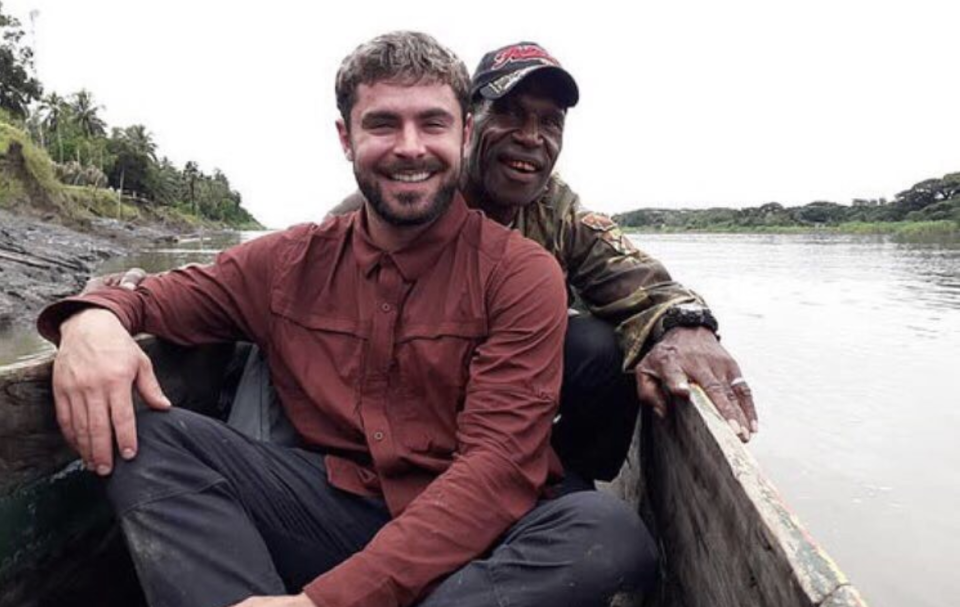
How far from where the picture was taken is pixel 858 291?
1554 cm

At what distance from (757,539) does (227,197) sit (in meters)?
84.9

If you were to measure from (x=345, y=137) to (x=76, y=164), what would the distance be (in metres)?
47.0

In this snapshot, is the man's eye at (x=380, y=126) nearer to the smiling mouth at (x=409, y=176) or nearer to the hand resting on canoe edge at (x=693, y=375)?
the smiling mouth at (x=409, y=176)

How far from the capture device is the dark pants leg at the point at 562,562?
1395 mm

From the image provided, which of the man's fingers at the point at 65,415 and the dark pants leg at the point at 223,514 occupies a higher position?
the man's fingers at the point at 65,415

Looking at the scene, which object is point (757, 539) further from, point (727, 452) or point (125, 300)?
point (125, 300)

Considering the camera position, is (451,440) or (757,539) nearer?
(757,539)

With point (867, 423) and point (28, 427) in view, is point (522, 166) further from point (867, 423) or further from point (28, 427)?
point (867, 423)

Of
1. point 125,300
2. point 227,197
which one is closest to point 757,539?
point 125,300

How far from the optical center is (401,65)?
5.72ft

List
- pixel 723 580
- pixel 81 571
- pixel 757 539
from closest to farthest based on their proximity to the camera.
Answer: pixel 757 539, pixel 723 580, pixel 81 571

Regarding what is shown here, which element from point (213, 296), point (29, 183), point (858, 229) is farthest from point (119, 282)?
point (858, 229)

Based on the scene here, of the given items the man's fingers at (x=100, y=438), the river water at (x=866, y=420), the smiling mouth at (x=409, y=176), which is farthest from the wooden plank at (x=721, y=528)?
the river water at (x=866, y=420)

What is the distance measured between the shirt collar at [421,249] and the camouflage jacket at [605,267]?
0.60 m
